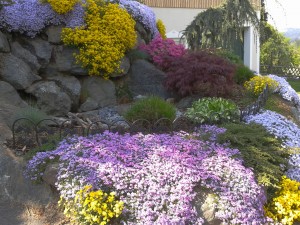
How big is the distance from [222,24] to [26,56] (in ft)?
21.5

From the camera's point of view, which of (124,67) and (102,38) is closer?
(102,38)

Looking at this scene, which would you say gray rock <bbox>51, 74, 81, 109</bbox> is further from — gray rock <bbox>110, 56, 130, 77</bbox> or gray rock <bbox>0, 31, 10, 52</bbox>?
gray rock <bbox>0, 31, 10, 52</bbox>

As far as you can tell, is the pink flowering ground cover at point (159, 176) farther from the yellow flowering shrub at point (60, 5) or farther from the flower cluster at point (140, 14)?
the flower cluster at point (140, 14)

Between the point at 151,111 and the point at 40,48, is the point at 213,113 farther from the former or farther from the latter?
the point at 40,48

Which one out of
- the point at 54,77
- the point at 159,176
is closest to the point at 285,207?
the point at 159,176

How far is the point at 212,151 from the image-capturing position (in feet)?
15.4

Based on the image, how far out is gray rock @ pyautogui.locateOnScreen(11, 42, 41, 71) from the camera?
8375 mm

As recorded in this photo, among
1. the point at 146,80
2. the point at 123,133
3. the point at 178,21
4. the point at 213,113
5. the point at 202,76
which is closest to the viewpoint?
the point at 123,133

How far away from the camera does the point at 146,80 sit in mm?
9117

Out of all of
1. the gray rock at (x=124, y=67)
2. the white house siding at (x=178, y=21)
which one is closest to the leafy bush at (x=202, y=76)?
the gray rock at (x=124, y=67)

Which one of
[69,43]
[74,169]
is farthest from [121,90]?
[74,169]

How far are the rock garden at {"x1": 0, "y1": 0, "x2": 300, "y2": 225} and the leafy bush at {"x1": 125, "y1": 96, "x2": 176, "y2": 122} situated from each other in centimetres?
2

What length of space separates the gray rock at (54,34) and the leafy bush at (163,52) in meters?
1.97

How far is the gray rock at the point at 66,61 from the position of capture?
8539 mm
